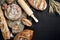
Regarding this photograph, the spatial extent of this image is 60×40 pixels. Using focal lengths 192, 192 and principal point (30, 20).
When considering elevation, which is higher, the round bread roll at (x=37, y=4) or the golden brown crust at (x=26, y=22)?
the round bread roll at (x=37, y=4)

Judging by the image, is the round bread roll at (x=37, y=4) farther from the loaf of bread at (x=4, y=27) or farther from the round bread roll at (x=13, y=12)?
the loaf of bread at (x=4, y=27)

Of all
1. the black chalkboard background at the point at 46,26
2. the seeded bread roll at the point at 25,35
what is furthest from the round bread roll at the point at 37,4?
the seeded bread roll at the point at 25,35

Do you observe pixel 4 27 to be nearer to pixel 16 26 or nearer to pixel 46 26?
pixel 16 26

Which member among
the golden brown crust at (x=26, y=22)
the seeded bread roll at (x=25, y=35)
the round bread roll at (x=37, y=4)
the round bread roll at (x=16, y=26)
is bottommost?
the seeded bread roll at (x=25, y=35)

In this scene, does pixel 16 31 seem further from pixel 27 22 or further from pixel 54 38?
pixel 54 38

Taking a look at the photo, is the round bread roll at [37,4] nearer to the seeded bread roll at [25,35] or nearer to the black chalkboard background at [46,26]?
the black chalkboard background at [46,26]

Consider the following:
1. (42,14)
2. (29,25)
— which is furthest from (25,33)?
(42,14)

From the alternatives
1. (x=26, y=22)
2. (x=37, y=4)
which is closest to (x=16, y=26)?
(x=26, y=22)

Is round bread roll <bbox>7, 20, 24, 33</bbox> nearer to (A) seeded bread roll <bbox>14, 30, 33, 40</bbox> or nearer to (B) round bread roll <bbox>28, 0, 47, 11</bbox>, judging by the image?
(A) seeded bread roll <bbox>14, 30, 33, 40</bbox>
